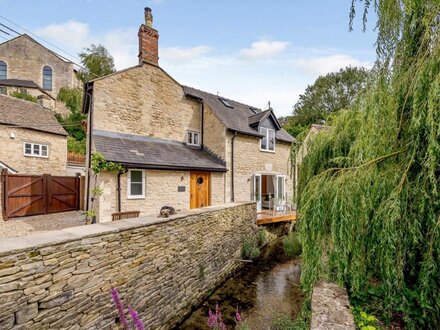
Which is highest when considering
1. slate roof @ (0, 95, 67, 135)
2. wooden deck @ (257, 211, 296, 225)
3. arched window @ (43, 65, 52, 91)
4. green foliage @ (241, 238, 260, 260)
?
arched window @ (43, 65, 52, 91)

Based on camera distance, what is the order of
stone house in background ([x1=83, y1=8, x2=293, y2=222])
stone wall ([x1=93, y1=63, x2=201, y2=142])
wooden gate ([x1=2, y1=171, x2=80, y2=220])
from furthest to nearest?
wooden gate ([x1=2, y1=171, x2=80, y2=220]) → stone wall ([x1=93, y1=63, x2=201, y2=142]) → stone house in background ([x1=83, y1=8, x2=293, y2=222])

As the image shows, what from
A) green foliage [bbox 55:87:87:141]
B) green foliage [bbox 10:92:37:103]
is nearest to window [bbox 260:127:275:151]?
green foliage [bbox 55:87:87:141]

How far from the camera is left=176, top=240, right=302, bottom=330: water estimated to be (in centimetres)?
640

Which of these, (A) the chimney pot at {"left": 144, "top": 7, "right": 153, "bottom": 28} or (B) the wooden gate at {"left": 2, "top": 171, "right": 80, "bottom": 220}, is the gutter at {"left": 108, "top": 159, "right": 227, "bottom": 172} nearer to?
(B) the wooden gate at {"left": 2, "top": 171, "right": 80, "bottom": 220}

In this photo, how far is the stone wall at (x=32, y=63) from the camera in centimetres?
3419

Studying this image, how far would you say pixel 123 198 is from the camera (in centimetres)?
984

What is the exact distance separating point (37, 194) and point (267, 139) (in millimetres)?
14369

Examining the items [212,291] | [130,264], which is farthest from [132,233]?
[212,291]

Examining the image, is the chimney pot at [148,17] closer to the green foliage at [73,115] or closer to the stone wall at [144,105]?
the stone wall at [144,105]

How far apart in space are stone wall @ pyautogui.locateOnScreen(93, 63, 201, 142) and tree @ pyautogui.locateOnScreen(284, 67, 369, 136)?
81.4 feet

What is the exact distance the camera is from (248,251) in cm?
1061

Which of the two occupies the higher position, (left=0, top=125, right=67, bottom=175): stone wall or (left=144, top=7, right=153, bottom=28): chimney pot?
(left=144, top=7, right=153, bottom=28): chimney pot

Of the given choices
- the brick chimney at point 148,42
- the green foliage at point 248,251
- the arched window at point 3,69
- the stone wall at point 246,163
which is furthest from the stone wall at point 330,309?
the arched window at point 3,69

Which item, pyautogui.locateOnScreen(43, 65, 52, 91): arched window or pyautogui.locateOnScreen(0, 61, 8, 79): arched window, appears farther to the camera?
pyautogui.locateOnScreen(43, 65, 52, 91): arched window
